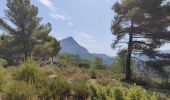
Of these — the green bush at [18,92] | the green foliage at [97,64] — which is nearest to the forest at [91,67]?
the green bush at [18,92]

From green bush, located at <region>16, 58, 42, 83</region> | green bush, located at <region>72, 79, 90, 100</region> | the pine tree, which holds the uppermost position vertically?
the pine tree

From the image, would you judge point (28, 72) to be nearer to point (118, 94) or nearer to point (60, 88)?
point (60, 88)

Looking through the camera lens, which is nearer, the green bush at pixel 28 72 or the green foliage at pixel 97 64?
the green bush at pixel 28 72

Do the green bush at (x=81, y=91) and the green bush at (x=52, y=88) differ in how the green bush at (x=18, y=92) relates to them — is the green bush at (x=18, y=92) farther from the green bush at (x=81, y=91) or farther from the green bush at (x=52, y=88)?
the green bush at (x=81, y=91)

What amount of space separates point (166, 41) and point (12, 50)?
56.8ft

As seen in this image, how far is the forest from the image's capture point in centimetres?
841

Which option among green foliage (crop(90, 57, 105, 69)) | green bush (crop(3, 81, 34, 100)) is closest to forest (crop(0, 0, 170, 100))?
green bush (crop(3, 81, 34, 100))

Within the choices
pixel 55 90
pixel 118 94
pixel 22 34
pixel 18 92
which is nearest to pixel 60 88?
pixel 55 90

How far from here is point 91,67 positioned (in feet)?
90.0

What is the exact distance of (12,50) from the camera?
34125 millimetres

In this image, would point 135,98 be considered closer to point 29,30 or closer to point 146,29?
point 146,29

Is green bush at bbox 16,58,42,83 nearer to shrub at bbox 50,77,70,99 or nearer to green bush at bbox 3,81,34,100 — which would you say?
shrub at bbox 50,77,70,99

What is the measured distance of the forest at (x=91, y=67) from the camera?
8.41 metres

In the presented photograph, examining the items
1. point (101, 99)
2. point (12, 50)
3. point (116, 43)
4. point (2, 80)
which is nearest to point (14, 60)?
point (12, 50)
